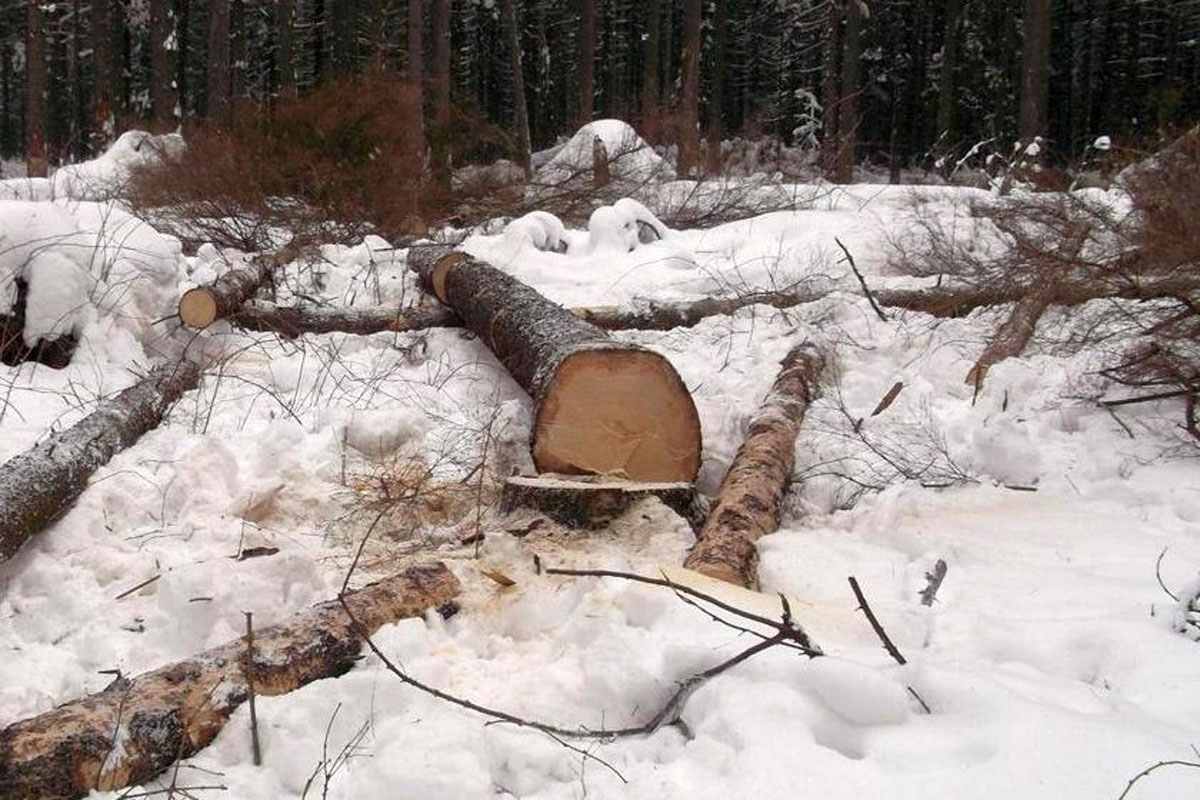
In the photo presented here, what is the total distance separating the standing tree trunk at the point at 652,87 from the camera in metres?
16.4

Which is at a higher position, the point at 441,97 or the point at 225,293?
the point at 441,97

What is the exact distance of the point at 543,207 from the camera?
11.0 m

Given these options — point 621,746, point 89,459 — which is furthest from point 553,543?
point 89,459

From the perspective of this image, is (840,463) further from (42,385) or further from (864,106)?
(864,106)

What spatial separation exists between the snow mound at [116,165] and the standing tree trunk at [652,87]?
7370mm

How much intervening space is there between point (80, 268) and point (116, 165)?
8.23 m

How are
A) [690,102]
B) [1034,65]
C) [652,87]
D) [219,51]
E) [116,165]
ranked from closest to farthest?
[116,165] < [219,51] < [1034,65] < [690,102] < [652,87]

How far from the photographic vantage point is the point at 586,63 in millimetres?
18906

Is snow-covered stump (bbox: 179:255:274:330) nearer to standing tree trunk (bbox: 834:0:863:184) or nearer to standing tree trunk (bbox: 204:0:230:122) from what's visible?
standing tree trunk (bbox: 204:0:230:122)

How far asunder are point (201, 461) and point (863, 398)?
3.25 meters

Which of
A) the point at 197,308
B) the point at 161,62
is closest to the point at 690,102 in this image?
the point at 161,62

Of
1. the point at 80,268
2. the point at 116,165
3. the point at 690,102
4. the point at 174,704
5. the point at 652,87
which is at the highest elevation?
the point at 652,87

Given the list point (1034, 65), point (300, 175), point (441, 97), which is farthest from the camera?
point (1034, 65)

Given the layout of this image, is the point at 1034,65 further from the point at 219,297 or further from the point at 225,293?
the point at 219,297
